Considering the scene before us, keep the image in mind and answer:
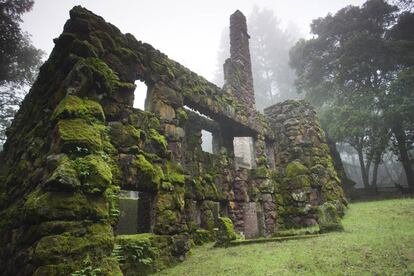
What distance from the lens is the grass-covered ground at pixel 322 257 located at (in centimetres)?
401

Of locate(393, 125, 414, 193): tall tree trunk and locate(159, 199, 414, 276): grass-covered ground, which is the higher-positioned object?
locate(393, 125, 414, 193): tall tree trunk

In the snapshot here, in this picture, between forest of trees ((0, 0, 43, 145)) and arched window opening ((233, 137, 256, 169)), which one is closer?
arched window opening ((233, 137, 256, 169))

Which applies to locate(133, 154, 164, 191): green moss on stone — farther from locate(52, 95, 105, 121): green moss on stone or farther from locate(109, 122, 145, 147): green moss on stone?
locate(52, 95, 105, 121): green moss on stone

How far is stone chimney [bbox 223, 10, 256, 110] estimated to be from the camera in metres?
10.6

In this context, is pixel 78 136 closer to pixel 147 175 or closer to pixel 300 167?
pixel 147 175

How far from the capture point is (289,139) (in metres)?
11.4

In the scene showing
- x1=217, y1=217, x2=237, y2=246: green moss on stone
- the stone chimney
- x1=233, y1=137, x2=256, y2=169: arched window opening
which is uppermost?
the stone chimney

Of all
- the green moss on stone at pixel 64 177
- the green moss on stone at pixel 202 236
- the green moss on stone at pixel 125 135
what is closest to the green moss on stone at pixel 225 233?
the green moss on stone at pixel 202 236

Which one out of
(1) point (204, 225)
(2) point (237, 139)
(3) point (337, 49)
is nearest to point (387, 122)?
(3) point (337, 49)

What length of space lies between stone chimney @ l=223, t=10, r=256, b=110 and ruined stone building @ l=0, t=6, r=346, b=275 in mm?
84

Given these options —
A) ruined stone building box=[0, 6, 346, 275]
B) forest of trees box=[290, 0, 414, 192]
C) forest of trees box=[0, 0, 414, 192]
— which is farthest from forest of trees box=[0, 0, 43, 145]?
forest of trees box=[290, 0, 414, 192]

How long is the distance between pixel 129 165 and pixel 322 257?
3.68 metres

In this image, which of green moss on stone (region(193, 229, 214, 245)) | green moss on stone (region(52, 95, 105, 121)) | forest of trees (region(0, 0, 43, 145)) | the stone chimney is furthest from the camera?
forest of trees (region(0, 0, 43, 145))

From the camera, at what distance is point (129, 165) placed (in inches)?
207
